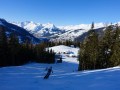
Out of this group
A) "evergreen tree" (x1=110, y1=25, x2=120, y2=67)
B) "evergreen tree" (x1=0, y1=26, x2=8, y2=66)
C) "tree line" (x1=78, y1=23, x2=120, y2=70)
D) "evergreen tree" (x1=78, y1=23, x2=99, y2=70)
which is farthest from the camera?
"evergreen tree" (x1=0, y1=26, x2=8, y2=66)

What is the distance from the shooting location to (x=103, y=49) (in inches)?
2972

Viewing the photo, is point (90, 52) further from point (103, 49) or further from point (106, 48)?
point (106, 48)

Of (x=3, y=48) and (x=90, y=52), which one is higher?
(x=3, y=48)

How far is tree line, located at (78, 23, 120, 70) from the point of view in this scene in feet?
237

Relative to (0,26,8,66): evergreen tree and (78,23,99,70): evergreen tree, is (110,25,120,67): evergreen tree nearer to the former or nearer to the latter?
(78,23,99,70): evergreen tree

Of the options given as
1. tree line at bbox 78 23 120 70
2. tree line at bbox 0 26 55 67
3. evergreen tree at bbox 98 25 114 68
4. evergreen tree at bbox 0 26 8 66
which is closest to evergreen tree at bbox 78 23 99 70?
tree line at bbox 78 23 120 70

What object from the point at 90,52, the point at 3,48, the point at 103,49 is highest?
the point at 3,48

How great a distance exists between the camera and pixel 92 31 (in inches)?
3110

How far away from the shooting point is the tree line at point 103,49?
237 ft

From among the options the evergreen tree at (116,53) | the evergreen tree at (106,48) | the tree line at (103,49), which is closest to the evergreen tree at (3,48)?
the tree line at (103,49)

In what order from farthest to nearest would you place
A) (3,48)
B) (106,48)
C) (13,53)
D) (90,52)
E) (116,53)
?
(13,53) → (3,48) → (90,52) → (106,48) → (116,53)

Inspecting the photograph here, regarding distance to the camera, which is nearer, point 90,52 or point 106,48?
point 106,48

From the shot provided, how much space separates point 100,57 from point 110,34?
7391 mm

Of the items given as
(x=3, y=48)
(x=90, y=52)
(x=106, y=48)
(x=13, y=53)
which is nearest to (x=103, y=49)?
(x=106, y=48)
